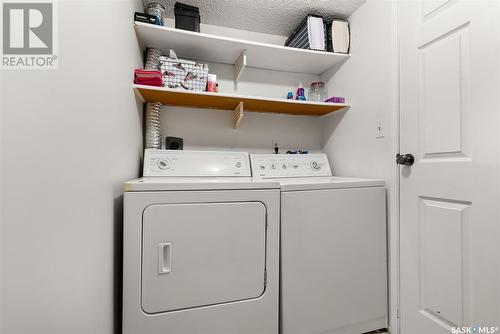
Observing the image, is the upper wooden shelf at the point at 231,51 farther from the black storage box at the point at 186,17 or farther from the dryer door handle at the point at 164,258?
the dryer door handle at the point at 164,258

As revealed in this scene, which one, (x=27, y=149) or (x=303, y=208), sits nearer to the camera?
(x=27, y=149)

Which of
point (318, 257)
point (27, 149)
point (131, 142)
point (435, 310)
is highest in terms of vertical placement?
point (131, 142)

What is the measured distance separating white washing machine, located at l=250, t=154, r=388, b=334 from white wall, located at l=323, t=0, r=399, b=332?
11cm

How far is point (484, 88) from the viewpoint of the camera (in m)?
1.04

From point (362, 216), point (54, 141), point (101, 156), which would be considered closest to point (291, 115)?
point (362, 216)

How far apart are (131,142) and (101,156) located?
51 centimetres

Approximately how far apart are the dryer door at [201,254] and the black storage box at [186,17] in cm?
134

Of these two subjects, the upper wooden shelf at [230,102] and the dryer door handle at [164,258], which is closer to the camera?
the dryer door handle at [164,258]

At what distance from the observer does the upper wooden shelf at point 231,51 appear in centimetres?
166

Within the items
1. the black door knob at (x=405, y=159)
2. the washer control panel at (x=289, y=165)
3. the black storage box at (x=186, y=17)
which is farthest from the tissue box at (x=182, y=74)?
the black door knob at (x=405, y=159)

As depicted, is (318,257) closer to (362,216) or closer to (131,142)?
(362,216)

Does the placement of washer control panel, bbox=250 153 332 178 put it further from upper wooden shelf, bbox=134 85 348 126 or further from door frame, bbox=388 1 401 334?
door frame, bbox=388 1 401 334
